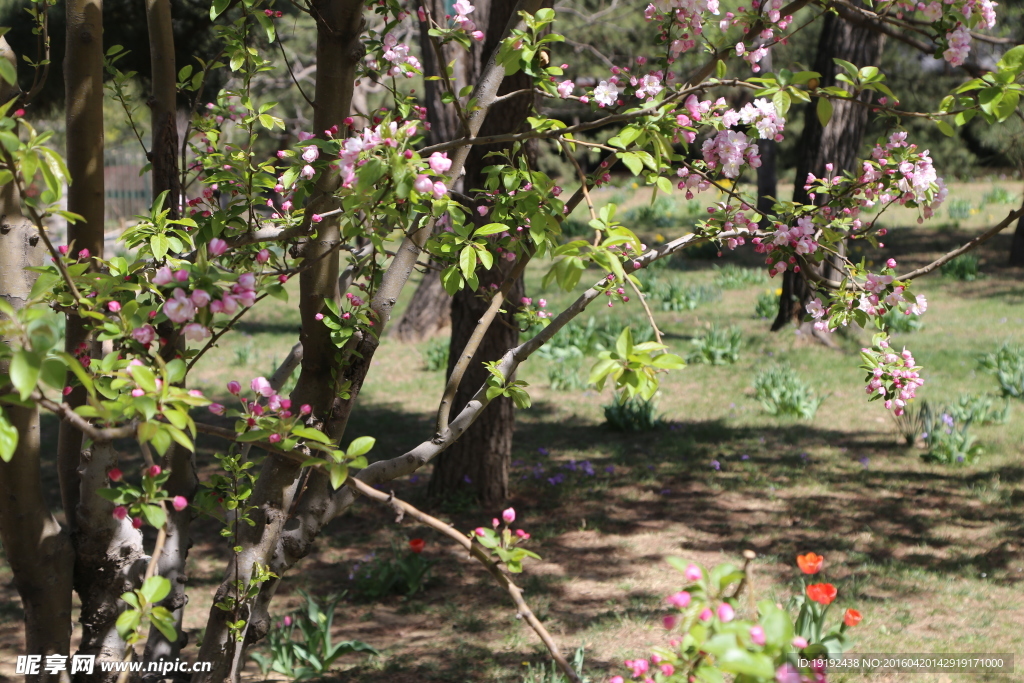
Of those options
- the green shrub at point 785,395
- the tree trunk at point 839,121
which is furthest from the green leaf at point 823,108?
the tree trunk at point 839,121

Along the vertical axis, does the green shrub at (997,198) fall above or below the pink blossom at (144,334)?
above

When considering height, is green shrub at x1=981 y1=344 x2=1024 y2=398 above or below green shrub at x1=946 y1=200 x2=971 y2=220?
below

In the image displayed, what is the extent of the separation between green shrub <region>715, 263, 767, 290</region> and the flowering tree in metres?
7.51

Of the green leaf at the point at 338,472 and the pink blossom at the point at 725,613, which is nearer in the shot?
the pink blossom at the point at 725,613

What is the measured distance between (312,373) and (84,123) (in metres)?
0.89

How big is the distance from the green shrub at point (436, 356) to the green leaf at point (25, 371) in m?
5.94

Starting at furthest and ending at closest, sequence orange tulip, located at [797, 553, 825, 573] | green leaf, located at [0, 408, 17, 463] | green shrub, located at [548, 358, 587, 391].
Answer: green shrub, located at [548, 358, 587, 391] < orange tulip, located at [797, 553, 825, 573] < green leaf, located at [0, 408, 17, 463]

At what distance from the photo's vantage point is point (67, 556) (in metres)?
2.22

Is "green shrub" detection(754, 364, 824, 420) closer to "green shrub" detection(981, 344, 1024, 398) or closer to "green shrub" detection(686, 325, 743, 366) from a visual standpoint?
"green shrub" detection(686, 325, 743, 366)

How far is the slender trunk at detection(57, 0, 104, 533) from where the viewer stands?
2139 millimetres

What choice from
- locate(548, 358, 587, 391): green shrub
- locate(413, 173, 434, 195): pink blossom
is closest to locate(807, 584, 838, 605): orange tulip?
locate(413, 173, 434, 195): pink blossom

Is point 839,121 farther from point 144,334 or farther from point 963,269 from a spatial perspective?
point 144,334

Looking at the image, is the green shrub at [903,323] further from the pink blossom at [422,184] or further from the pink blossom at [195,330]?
the pink blossom at [195,330]

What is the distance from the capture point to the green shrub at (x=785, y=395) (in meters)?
5.69
